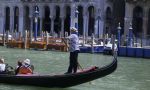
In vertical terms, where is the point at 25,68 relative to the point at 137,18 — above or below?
below

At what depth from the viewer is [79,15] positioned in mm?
54500

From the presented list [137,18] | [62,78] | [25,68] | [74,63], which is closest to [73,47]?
[74,63]

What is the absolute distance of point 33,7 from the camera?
5653 centimetres

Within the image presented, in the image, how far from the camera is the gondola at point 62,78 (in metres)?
13.7

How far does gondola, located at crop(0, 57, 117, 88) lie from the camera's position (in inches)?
539

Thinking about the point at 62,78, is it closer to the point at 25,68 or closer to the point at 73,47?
the point at 73,47

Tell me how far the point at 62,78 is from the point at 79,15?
40.9 meters

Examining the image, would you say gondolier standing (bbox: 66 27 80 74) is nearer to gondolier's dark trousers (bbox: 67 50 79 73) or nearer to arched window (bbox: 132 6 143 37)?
gondolier's dark trousers (bbox: 67 50 79 73)

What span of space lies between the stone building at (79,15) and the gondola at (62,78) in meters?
30.9

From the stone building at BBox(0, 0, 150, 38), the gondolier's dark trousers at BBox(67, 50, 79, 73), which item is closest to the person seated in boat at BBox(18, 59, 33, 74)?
the gondolier's dark trousers at BBox(67, 50, 79, 73)

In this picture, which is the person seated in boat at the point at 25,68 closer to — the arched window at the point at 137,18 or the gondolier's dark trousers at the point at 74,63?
the gondolier's dark trousers at the point at 74,63

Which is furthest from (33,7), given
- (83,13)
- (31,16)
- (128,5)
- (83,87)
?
(83,87)

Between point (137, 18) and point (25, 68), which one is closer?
point (25, 68)

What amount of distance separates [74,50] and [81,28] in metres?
39.2
